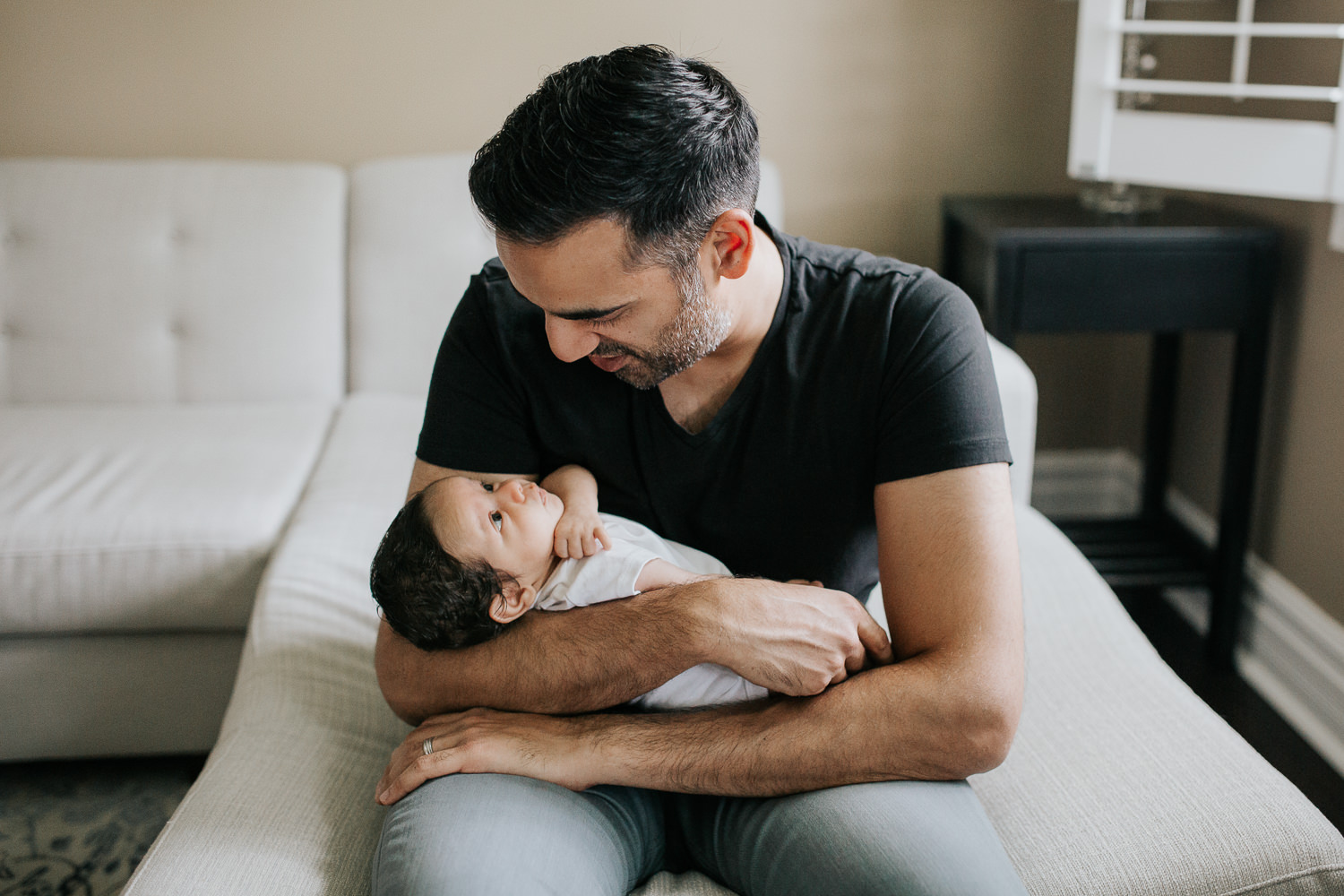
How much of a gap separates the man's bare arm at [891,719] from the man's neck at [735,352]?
0.75 feet

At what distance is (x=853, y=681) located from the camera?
100 centimetres

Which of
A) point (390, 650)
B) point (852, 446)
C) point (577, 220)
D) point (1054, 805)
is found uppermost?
point (577, 220)

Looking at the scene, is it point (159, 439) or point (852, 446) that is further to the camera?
point (159, 439)

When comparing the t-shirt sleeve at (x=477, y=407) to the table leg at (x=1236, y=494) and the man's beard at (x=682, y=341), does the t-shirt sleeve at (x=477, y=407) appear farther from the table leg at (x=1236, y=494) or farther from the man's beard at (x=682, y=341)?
the table leg at (x=1236, y=494)

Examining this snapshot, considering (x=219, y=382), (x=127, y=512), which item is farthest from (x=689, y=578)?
(x=219, y=382)

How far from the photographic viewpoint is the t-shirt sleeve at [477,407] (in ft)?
3.82

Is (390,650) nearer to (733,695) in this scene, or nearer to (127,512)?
(733,695)

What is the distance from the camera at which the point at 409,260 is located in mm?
2205

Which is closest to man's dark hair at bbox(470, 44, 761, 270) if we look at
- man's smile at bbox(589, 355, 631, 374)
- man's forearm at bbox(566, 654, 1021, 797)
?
man's smile at bbox(589, 355, 631, 374)

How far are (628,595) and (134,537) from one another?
3.28 feet

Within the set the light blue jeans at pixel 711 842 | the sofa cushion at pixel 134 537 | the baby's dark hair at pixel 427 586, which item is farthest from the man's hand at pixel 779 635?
the sofa cushion at pixel 134 537

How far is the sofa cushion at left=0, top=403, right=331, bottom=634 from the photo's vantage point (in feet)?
5.42

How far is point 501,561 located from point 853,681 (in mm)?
365

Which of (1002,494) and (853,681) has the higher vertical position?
(1002,494)
